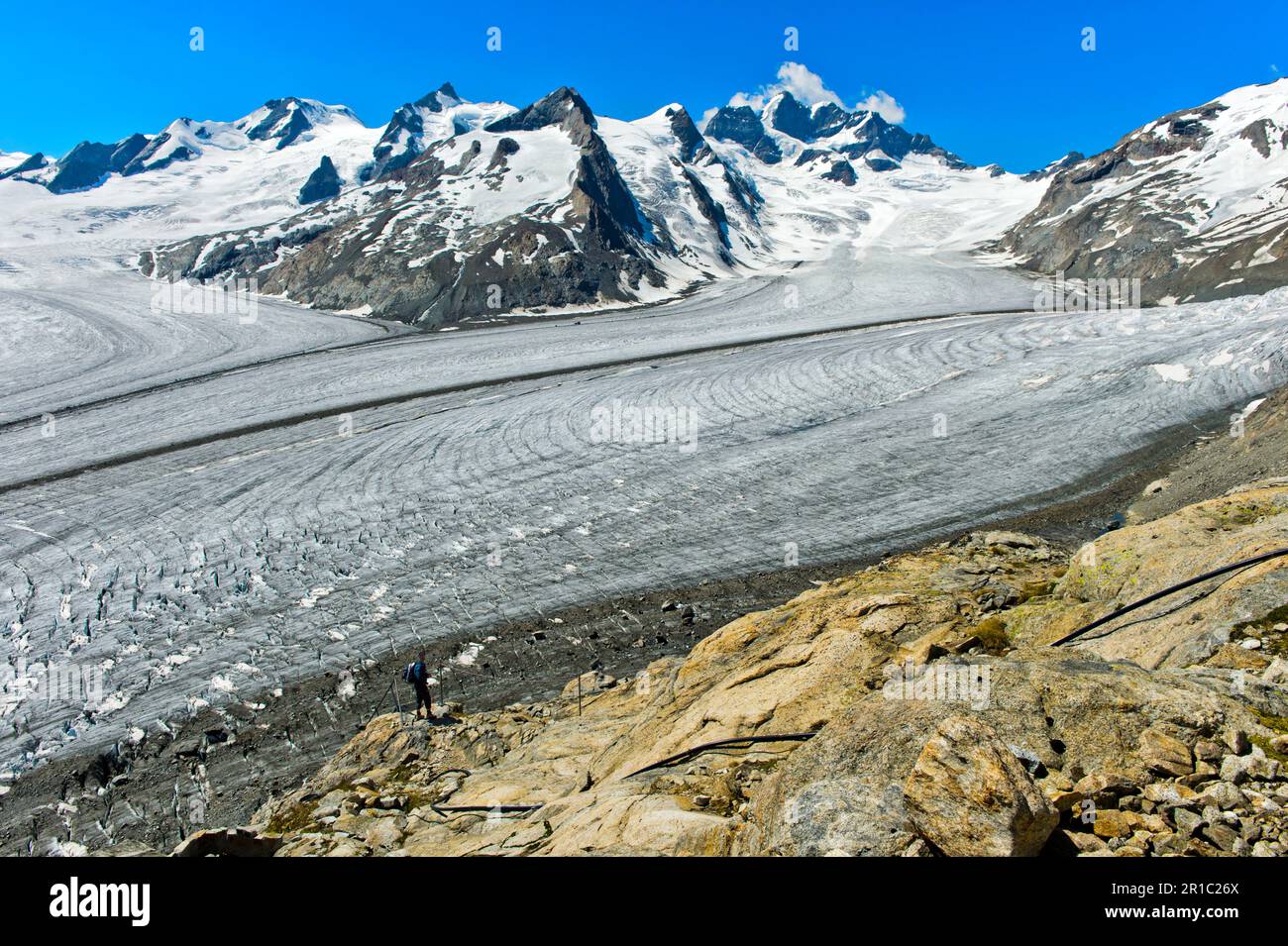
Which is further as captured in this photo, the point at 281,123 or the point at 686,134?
the point at 281,123

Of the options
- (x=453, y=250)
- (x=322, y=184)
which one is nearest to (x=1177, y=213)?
(x=453, y=250)

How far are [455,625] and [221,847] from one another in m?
6.47

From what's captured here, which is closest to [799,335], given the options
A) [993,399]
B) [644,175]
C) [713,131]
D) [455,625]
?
[993,399]

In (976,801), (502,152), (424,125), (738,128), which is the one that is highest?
(738,128)

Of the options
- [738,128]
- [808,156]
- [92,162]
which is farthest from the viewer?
[738,128]

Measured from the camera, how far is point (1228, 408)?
20.2 meters

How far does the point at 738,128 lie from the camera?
19525 cm

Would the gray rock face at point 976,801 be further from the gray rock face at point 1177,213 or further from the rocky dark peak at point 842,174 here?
the rocky dark peak at point 842,174

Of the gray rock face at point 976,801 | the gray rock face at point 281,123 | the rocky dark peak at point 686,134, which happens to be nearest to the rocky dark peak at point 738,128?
the rocky dark peak at point 686,134

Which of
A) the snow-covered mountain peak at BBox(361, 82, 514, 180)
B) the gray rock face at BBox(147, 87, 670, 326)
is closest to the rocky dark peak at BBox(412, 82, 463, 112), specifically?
the snow-covered mountain peak at BBox(361, 82, 514, 180)

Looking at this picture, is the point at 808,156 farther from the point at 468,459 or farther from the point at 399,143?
the point at 468,459

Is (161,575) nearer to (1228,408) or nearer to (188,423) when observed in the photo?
(188,423)

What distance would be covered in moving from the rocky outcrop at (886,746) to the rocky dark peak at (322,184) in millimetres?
106410

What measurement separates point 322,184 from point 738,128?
12905cm
